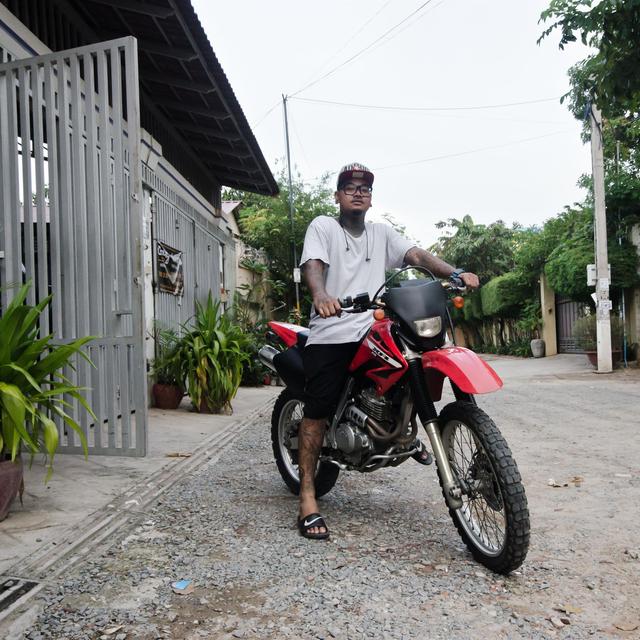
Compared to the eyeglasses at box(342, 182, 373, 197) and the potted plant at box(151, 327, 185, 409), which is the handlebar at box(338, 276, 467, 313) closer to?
the eyeglasses at box(342, 182, 373, 197)

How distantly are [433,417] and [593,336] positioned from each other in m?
13.5

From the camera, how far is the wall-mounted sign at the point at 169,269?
7430 millimetres

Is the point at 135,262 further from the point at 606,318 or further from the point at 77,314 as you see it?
the point at 606,318

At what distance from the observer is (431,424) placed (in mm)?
2740

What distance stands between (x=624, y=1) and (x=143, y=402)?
20.0 ft

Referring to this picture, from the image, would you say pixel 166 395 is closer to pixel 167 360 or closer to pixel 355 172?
pixel 167 360

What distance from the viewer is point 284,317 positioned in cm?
1599

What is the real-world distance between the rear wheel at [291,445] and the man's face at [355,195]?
1.06 m

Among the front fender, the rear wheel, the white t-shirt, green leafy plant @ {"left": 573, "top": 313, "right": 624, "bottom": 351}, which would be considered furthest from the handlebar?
green leafy plant @ {"left": 573, "top": 313, "right": 624, "bottom": 351}

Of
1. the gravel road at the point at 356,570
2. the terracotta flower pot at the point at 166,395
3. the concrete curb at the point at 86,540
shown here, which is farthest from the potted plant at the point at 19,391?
the terracotta flower pot at the point at 166,395

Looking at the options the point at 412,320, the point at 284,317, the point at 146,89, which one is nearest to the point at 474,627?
the point at 412,320

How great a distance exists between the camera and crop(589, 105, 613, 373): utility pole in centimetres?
1298

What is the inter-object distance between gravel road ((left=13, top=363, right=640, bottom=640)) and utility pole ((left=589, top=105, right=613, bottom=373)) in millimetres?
9832

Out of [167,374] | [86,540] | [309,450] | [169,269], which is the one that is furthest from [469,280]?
[169,269]
